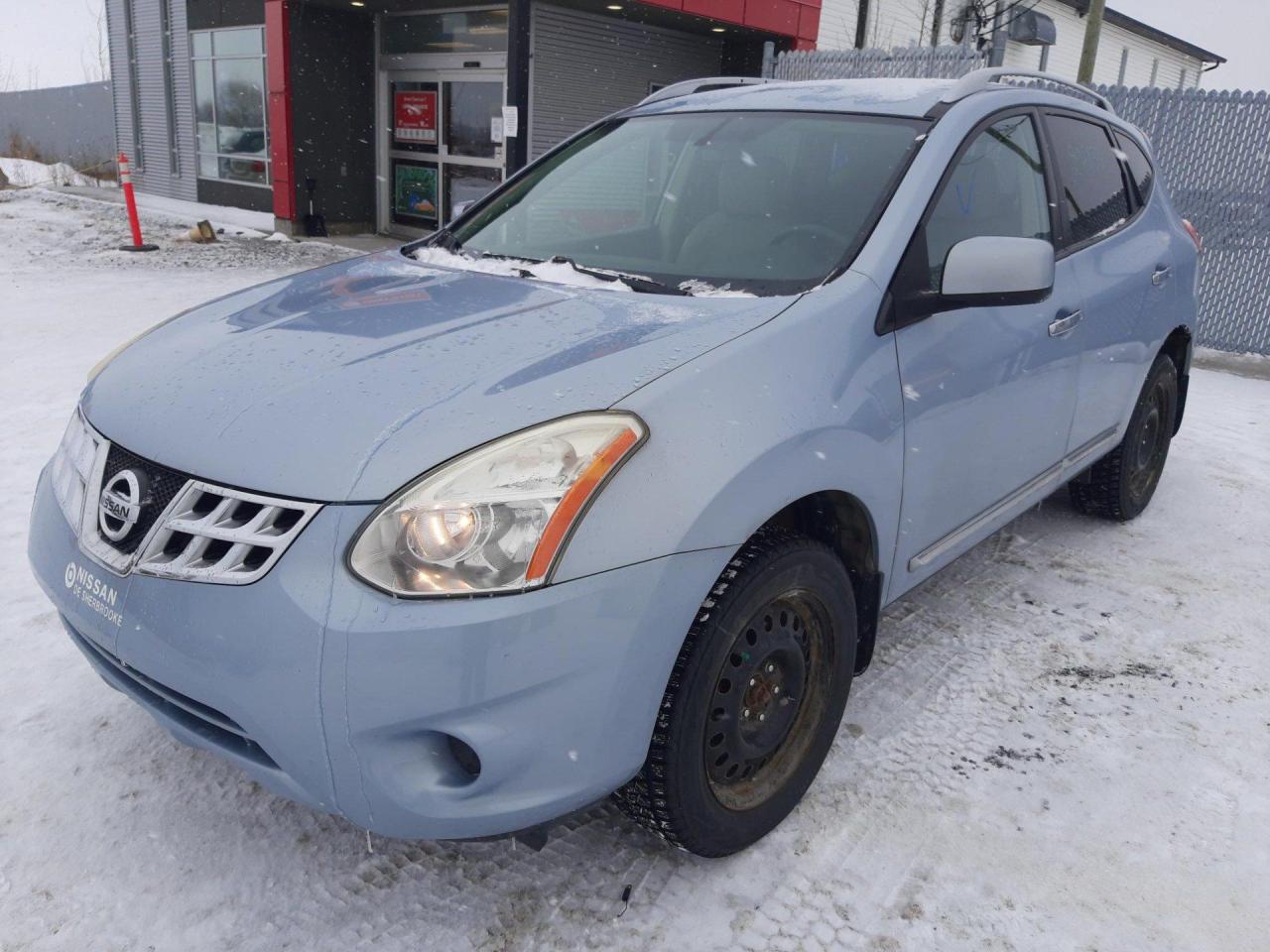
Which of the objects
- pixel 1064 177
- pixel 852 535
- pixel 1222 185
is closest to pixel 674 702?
pixel 852 535

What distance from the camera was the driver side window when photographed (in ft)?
8.75

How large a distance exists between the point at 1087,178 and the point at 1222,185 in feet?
21.6

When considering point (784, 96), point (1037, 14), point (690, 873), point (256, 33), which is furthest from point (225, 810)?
point (1037, 14)

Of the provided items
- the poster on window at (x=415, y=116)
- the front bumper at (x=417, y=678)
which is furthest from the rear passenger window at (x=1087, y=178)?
the poster on window at (x=415, y=116)

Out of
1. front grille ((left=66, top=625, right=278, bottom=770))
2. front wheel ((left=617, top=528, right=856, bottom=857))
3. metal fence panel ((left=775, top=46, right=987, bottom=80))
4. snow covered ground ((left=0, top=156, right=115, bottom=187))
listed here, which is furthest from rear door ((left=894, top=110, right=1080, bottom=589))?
snow covered ground ((left=0, top=156, right=115, bottom=187))

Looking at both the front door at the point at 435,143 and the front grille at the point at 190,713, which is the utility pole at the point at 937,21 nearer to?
the front door at the point at 435,143

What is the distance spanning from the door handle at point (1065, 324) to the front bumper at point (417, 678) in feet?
5.91

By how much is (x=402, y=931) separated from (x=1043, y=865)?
1.41 meters

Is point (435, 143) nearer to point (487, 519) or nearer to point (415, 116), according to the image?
point (415, 116)

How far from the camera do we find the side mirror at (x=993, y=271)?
240cm

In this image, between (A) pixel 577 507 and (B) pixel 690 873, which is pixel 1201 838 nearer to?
(B) pixel 690 873

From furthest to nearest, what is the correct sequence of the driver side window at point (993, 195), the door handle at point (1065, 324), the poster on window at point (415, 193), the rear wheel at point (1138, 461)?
the poster on window at point (415, 193), the rear wheel at point (1138, 461), the door handle at point (1065, 324), the driver side window at point (993, 195)

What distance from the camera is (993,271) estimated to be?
2408 millimetres

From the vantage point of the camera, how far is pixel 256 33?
1518 cm
